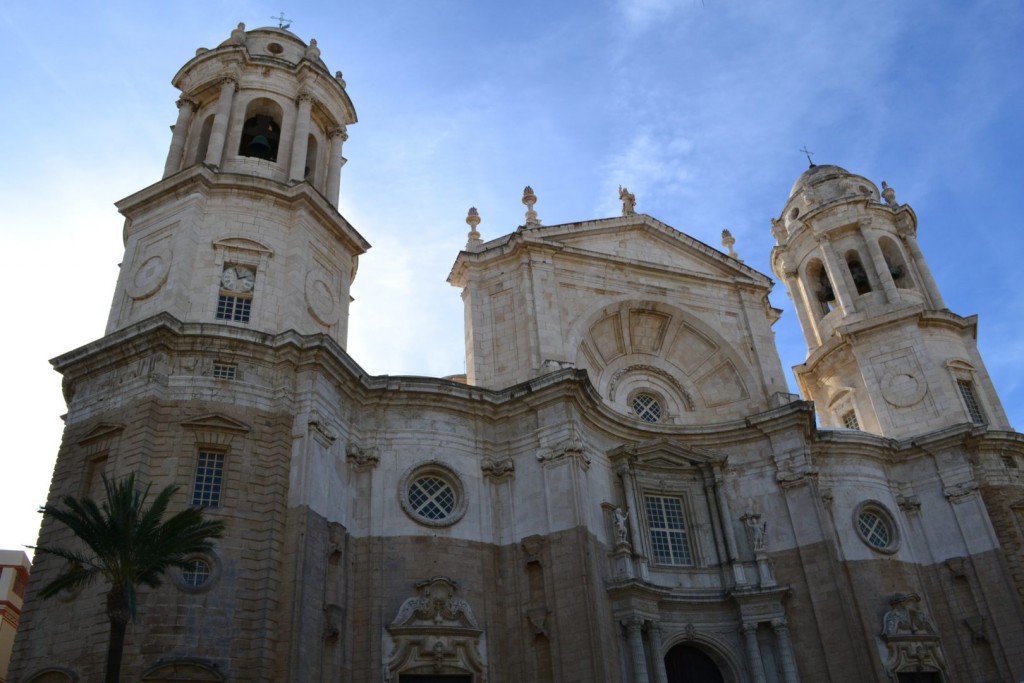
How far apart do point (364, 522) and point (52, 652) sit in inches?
292

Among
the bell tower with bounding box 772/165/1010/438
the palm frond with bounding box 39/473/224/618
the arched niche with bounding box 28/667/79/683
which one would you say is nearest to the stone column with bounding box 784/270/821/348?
the bell tower with bounding box 772/165/1010/438

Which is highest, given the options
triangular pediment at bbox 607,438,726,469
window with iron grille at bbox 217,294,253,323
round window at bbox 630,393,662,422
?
window with iron grille at bbox 217,294,253,323

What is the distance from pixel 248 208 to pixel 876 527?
22.2 metres

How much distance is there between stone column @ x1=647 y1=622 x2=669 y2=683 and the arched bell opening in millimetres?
18635

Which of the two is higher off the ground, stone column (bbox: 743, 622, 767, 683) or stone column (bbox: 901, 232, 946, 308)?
stone column (bbox: 901, 232, 946, 308)

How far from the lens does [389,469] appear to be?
23250 millimetres

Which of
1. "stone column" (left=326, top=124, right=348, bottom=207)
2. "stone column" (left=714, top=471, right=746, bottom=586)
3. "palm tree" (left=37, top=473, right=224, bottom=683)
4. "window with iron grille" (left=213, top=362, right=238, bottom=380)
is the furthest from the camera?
"stone column" (left=326, top=124, right=348, bottom=207)

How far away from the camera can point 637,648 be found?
22.2 m

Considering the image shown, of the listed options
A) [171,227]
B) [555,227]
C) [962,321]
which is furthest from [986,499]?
[171,227]

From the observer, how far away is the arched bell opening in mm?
28625

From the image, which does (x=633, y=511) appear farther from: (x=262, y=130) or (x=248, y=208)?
(x=262, y=130)

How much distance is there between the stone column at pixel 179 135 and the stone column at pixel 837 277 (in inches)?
1004

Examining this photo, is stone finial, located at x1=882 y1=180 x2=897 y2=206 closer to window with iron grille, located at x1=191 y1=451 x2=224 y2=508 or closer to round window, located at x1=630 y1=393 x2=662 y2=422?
round window, located at x1=630 y1=393 x2=662 y2=422

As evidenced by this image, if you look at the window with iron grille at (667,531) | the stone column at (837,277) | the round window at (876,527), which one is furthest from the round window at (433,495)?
the stone column at (837,277)
